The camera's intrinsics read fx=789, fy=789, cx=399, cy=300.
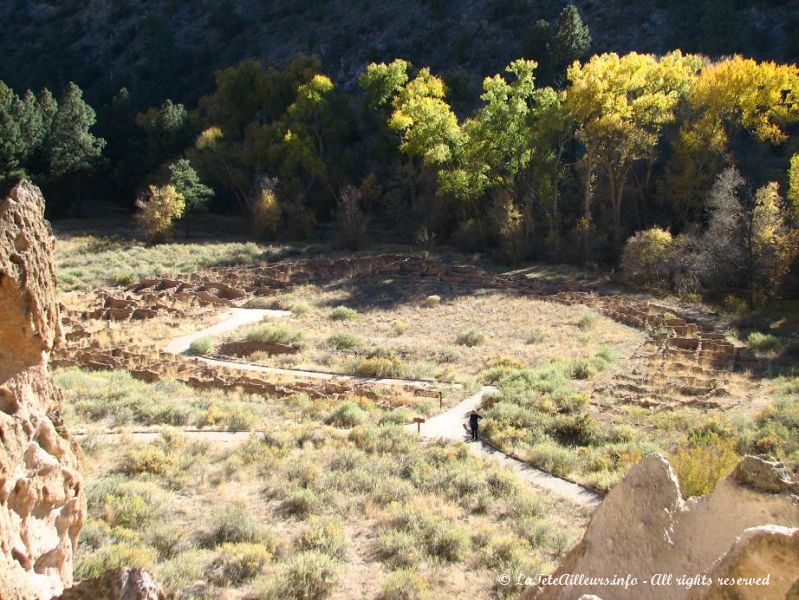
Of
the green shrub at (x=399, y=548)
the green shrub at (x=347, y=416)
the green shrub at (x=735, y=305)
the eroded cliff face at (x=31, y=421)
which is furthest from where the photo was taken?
the green shrub at (x=735, y=305)

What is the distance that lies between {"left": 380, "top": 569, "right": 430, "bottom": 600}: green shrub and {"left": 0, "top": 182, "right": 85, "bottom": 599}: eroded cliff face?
11.2ft

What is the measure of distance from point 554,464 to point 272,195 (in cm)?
3130

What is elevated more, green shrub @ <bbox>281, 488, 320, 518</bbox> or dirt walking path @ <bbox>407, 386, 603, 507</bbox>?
green shrub @ <bbox>281, 488, 320, 518</bbox>

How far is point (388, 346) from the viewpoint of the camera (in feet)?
78.0

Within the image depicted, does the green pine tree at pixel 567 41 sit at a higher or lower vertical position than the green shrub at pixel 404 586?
higher

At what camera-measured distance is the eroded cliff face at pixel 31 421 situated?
244 inches

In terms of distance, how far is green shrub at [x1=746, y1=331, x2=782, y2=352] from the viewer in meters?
21.3

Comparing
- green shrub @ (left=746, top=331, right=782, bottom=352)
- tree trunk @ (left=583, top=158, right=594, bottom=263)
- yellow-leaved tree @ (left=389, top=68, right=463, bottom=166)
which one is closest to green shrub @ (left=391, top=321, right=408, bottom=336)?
green shrub @ (left=746, top=331, right=782, bottom=352)

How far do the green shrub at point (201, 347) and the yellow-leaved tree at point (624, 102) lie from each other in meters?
18.4

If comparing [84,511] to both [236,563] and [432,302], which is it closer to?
[236,563]

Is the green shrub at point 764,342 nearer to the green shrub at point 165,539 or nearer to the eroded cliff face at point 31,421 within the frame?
the green shrub at point 165,539

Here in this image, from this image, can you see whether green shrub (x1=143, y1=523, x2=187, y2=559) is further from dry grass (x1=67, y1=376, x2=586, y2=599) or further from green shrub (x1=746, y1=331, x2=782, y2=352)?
green shrub (x1=746, y1=331, x2=782, y2=352)

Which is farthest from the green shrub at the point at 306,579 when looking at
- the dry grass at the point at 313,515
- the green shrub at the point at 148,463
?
the green shrub at the point at 148,463

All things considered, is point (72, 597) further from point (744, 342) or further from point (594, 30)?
point (594, 30)
